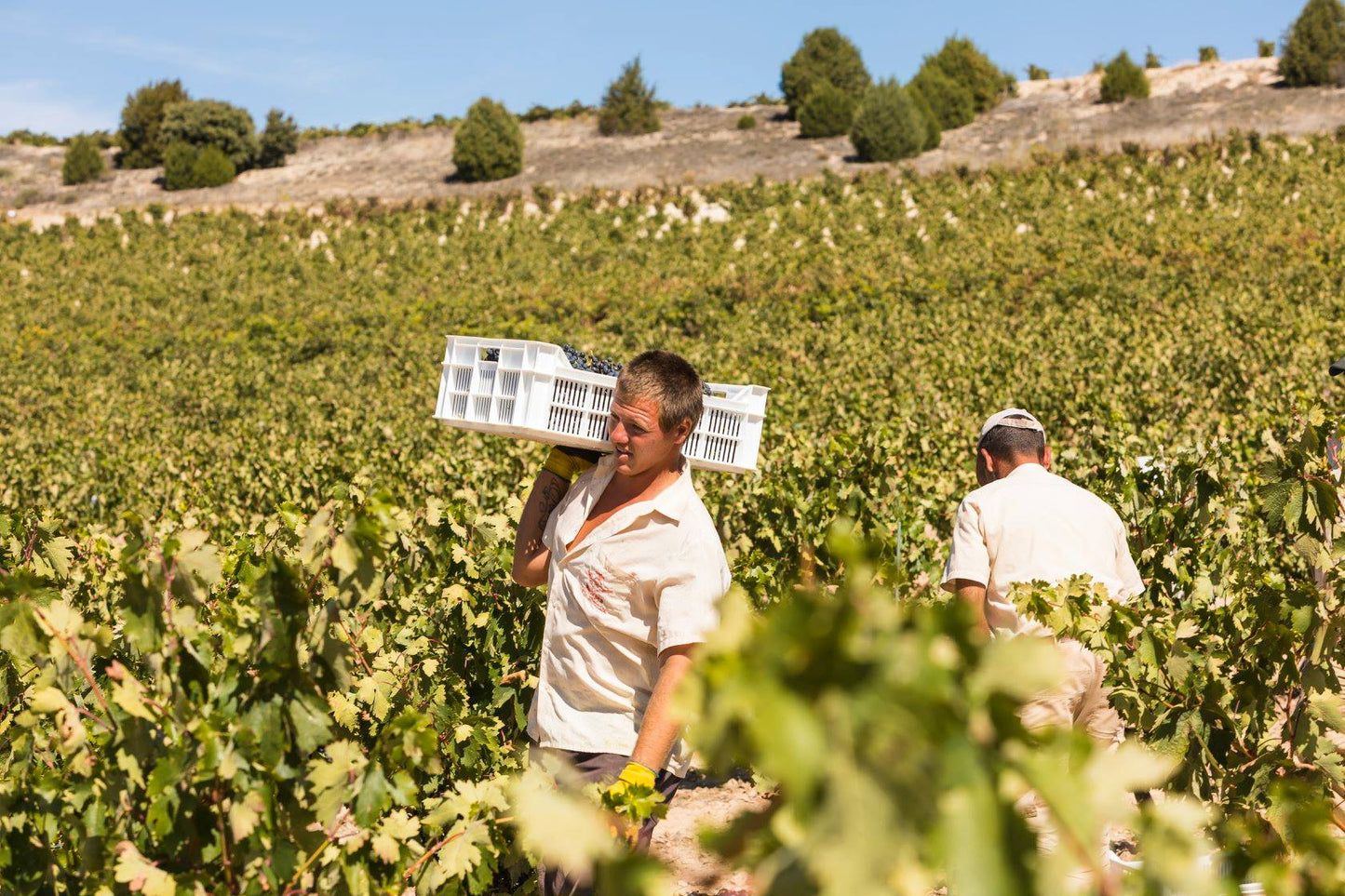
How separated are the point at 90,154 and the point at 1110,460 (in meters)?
48.7

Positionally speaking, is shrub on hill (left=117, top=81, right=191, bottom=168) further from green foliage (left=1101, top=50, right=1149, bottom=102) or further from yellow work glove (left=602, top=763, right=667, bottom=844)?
yellow work glove (left=602, top=763, right=667, bottom=844)

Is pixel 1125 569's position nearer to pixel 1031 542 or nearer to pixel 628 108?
pixel 1031 542

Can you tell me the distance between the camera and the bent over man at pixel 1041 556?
3.28m

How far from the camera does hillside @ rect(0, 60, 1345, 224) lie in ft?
124

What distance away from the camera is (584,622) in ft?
8.50

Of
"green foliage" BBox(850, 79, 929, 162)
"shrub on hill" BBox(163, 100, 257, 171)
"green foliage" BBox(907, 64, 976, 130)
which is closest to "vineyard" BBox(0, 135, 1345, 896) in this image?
"green foliage" BBox(850, 79, 929, 162)

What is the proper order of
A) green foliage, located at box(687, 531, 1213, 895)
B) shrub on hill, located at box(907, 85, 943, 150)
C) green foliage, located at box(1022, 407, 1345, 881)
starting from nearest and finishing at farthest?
green foliage, located at box(687, 531, 1213, 895), green foliage, located at box(1022, 407, 1345, 881), shrub on hill, located at box(907, 85, 943, 150)

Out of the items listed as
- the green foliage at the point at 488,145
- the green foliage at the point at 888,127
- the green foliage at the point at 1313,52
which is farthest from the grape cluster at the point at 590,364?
the green foliage at the point at 1313,52

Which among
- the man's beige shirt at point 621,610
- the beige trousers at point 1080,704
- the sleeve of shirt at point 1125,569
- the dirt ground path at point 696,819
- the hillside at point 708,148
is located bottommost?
the dirt ground path at point 696,819

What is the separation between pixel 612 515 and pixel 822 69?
49.1 m

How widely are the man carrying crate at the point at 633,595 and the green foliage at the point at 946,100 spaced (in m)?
43.3

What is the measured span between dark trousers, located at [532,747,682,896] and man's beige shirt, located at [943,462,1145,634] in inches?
48.2

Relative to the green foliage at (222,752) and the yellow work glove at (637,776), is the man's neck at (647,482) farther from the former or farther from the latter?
the green foliage at (222,752)

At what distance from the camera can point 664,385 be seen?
2.54m
